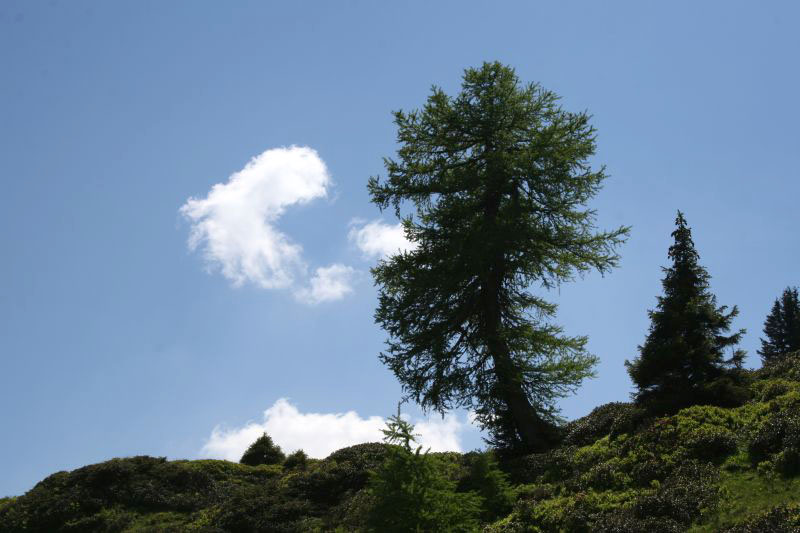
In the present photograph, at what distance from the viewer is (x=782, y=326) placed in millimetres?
47969

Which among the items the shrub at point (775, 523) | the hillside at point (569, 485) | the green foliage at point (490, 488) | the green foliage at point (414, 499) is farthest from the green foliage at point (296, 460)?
the shrub at point (775, 523)

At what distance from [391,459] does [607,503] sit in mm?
6092

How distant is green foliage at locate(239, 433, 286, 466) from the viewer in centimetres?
3372

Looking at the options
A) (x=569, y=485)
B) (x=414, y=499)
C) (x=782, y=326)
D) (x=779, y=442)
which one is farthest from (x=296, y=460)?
(x=782, y=326)

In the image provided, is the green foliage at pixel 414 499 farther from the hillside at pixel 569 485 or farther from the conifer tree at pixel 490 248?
the conifer tree at pixel 490 248

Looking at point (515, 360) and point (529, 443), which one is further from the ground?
point (515, 360)

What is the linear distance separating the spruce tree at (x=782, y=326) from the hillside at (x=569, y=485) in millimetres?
24523

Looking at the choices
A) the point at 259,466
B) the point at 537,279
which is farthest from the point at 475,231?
the point at 259,466

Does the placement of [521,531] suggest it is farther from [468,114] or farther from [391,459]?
[468,114]

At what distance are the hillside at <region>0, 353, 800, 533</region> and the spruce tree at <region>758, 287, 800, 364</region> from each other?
24523 mm

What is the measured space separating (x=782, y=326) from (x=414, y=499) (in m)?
43.5

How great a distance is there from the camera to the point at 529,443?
2436cm

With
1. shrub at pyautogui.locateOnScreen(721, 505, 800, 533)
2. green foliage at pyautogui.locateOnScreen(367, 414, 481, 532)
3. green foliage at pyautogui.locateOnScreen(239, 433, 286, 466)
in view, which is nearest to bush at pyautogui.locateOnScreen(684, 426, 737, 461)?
shrub at pyautogui.locateOnScreen(721, 505, 800, 533)

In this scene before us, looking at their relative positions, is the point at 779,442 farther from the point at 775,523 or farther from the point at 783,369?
the point at 783,369
